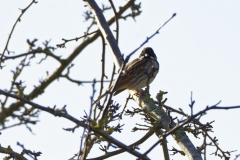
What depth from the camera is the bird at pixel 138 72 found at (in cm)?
870

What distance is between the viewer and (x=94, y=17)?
7.05m

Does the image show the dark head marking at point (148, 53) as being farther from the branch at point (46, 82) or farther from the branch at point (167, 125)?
the branch at point (46, 82)

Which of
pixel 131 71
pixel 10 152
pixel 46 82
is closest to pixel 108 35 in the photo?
pixel 10 152

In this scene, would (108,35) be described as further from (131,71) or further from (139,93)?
(131,71)

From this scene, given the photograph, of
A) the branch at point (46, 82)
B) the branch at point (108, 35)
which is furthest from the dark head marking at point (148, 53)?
the branch at point (46, 82)

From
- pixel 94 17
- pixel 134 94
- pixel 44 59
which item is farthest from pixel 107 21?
pixel 44 59

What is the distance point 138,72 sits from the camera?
31.4 feet

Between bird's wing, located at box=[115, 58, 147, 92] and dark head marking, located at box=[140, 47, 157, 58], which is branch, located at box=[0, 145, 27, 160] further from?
dark head marking, located at box=[140, 47, 157, 58]

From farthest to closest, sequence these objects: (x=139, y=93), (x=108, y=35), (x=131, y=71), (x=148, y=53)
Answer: (x=148, y=53) < (x=131, y=71) < (x=139, y=93) < (x=108, y=35)

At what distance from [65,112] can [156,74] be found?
557 centimetres

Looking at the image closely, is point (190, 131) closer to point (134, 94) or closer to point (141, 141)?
point (141, 141)

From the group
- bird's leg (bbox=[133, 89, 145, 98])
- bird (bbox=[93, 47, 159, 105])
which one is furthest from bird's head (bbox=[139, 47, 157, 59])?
bird's leg (bbox=[133, 89, 145, 98])

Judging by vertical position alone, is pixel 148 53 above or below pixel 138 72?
above

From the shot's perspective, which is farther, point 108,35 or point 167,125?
point 108,35
